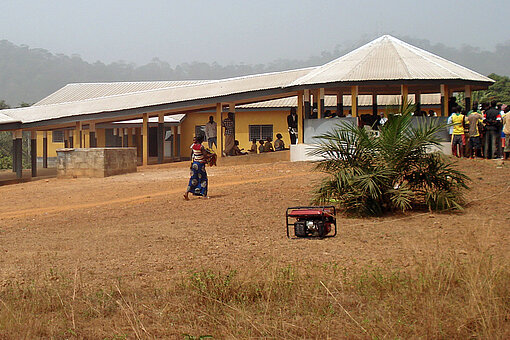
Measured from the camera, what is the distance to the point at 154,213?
11.4 meters

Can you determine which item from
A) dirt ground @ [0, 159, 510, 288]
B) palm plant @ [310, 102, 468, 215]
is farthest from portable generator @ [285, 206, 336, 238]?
palm plant @ [310, 102, 468, 215]

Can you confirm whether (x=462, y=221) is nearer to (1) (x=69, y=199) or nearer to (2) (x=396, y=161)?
(2) (x=396, y=161)

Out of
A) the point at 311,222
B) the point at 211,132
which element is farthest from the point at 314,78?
the point at 311,222

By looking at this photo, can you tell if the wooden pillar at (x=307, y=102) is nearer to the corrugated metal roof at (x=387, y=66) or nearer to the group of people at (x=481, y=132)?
the corrugated metal roof at (x=387, y=66)

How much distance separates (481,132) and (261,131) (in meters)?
16.3

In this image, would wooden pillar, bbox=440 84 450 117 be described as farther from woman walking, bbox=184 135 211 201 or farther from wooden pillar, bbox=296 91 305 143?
woman walking, bbox=184 135 211 201

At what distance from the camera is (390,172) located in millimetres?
9938

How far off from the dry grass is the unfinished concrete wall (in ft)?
42.3

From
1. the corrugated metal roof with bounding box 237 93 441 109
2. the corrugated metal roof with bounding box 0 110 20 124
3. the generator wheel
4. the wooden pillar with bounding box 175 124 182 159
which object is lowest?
the generator wheel

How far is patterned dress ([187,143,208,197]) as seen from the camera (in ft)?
41.6

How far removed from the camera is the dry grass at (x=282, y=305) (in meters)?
4.70

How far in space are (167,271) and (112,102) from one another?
20.8 m

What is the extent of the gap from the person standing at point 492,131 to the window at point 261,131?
15.8 meters

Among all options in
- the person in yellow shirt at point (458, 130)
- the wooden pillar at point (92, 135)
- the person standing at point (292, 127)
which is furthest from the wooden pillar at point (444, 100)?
the wooden pillar at point (92, 135)
